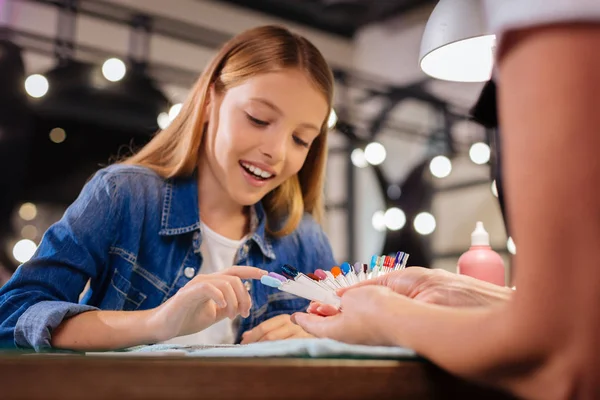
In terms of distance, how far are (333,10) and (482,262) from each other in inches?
118

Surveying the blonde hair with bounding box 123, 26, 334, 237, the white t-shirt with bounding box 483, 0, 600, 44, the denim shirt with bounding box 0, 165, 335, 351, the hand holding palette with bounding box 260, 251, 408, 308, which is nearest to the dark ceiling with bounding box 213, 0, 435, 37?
the blonde hair with bounding box 123, 26, 334, 237

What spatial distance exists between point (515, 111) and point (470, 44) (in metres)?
0.97

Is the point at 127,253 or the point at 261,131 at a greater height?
the point at 261,131

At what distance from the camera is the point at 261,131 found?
108 cm

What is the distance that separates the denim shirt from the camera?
851 mm

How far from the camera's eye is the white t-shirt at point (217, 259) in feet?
3.61

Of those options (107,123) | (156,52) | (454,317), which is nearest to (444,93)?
(156,52)

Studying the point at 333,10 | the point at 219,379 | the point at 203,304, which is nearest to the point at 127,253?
the point at 203,304

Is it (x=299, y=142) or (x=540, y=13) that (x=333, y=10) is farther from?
(x=540, y=13)

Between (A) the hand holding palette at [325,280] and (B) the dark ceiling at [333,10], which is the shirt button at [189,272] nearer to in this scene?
(A) the hand holding palette at [325,280]

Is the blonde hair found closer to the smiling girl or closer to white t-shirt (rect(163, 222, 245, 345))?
the smiling girl

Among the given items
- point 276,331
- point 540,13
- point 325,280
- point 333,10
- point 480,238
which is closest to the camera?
point 540,13

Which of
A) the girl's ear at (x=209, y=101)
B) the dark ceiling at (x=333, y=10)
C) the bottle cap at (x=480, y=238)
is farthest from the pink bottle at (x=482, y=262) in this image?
the dark ceiling at (x=333, y=10)

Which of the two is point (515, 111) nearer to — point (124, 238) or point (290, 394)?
point (290, 394)
